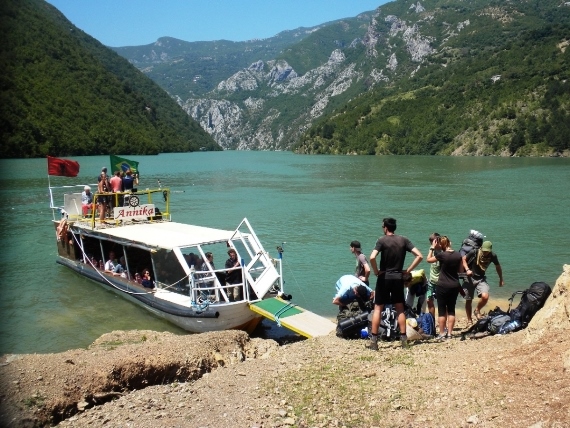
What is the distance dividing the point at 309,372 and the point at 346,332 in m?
2.03

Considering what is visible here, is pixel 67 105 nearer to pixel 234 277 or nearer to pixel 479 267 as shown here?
pixel 234 277

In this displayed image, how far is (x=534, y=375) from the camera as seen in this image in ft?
20.4

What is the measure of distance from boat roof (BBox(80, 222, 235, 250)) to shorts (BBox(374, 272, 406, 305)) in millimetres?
6231

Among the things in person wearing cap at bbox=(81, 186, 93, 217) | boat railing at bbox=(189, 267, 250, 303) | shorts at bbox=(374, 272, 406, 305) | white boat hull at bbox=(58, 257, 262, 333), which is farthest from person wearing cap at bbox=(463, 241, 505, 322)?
person wearing cap at bbox=(81, 186, 93, 217)

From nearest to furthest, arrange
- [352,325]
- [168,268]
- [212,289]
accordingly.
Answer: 1. [352,325]
2. [212,289]
3. [168,268]

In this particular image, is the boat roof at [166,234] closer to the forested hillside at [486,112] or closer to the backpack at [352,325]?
the backpack at [352,325]

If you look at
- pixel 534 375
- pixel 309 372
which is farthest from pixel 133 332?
pixel 534 375

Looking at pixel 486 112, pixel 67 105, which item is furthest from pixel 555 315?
pixel 486 112

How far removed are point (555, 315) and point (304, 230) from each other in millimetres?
22155

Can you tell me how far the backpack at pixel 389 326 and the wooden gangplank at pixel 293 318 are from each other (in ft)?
4.95

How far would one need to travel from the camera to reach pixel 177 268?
1389cm

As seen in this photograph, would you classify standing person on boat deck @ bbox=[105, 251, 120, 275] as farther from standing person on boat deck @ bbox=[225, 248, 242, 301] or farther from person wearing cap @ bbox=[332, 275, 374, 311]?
person wearing cap @ bbox=[332, 275, 374, 311]

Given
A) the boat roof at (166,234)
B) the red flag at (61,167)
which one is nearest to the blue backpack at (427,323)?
the boat roof at (166,234)

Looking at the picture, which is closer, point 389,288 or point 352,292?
point 389,288
